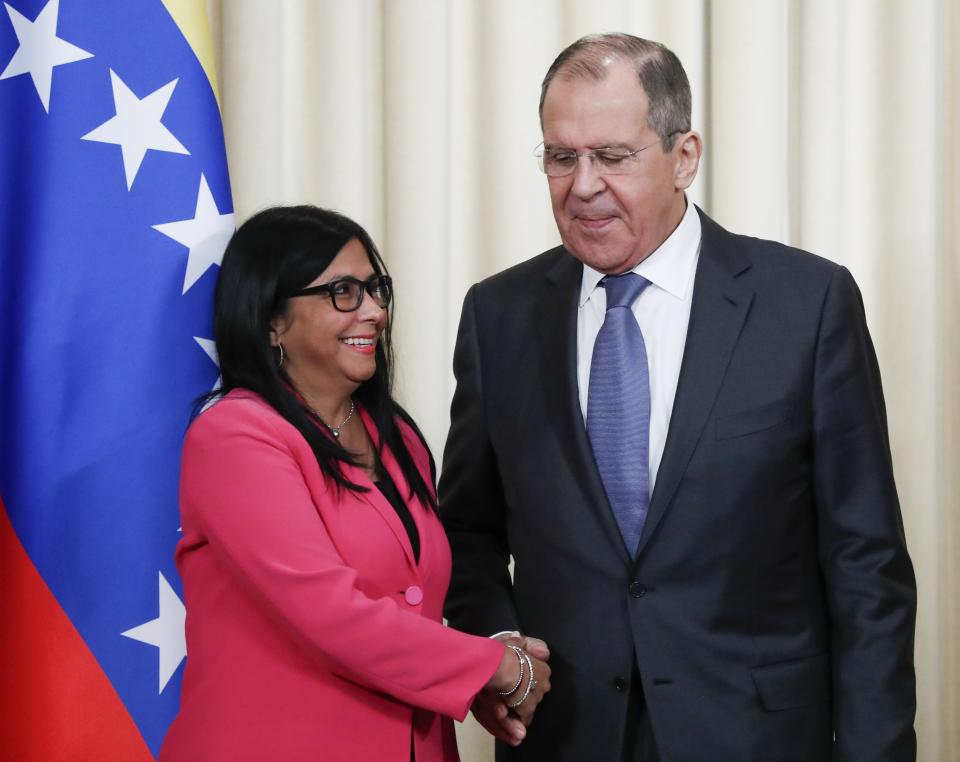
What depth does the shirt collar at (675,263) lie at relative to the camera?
70.8 inches

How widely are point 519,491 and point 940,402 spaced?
1232 mm

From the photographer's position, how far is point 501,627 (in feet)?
6.18

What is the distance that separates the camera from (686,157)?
72.2 inches

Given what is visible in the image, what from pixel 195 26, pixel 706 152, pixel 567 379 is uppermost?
pixel 195 26

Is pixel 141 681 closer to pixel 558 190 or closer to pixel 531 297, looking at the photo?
pixel 531 297

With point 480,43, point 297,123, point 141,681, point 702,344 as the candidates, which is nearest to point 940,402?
point 702,344

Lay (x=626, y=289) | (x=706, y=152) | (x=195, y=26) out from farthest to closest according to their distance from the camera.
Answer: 1. (x=706, y=152)
2. (x=195, y=26)
3. (x=626, y=289)

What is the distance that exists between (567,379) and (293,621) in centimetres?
56

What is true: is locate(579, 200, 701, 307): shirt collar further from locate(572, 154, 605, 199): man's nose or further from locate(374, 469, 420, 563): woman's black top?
locate(374, 469, 420, 563): woman's black top

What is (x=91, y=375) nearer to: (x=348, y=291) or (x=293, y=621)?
(x=348, y=291)

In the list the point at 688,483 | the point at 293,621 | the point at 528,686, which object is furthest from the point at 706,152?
the point at 293,621

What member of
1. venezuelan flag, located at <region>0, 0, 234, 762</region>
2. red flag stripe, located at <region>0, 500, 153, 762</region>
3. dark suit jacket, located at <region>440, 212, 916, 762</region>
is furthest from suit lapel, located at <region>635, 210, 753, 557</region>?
red flag stripe, located at <region>0, 500, 153, 762</region>

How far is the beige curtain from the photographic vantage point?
2588mm

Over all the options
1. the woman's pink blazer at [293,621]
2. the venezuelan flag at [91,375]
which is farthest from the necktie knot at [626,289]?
the venezuelan flag at [91,375]
